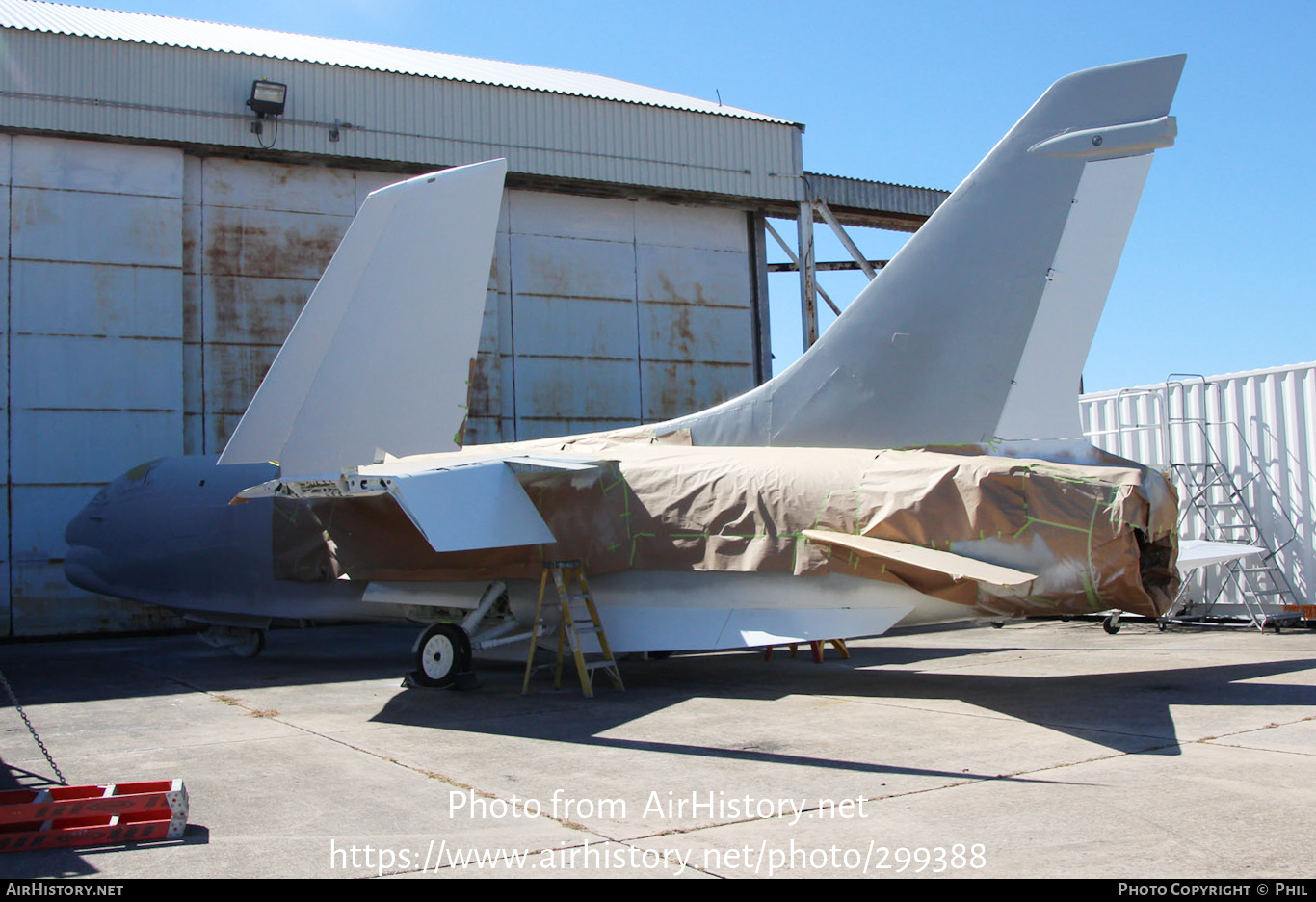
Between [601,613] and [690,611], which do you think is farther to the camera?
[601,613]

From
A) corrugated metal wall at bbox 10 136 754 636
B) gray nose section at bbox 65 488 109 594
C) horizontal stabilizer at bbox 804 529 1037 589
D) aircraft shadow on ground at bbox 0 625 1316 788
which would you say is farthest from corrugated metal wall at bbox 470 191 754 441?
horizontal stabilizer at bbox 804 529 1037 589

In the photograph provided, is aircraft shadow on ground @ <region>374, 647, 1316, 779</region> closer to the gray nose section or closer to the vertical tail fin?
the vertical tail fin

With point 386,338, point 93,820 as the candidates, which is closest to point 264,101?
point 386,338

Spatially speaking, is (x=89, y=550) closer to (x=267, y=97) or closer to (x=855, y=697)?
(x=267, y=97)

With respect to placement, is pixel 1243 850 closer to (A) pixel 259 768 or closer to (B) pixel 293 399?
(A) pixel 259 768

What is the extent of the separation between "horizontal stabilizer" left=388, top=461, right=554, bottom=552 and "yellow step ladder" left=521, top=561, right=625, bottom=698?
358 millimetres

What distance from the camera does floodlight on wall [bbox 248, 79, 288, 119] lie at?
56.3ft

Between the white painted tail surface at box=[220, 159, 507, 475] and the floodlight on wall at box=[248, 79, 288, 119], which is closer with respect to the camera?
the white painted tail surface at box=[220, 159, 507, 475]

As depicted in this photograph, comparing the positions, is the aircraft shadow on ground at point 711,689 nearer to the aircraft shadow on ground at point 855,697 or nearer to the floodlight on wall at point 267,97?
the aircraft shadow on ground at point 855,697

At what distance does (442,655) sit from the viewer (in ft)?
32.2

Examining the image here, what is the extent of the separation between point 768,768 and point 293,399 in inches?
212

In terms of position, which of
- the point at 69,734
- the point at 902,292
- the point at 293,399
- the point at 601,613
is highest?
the point at 902,292
